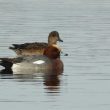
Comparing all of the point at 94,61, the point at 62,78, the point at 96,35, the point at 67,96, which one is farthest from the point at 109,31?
the point at 67,96

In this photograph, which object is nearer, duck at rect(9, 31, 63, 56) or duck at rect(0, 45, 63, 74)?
duck at rect(0, 45, 63, 74)

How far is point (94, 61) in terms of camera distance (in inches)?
972

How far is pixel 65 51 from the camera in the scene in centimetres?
2739

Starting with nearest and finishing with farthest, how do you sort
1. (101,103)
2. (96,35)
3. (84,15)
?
(101,103)
(96,35)
(84,15)

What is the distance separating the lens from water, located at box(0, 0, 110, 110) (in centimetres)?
1814

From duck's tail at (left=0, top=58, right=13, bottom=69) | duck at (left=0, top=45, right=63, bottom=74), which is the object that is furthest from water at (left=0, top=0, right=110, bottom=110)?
duck's tail at (left=0, top=58, right=13, bottom=69)

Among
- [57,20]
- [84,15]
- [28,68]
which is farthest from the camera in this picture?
[84,15]

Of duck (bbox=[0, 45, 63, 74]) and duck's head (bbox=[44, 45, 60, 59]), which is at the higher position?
duck's head (bbox=[44, 45, 60, 59])

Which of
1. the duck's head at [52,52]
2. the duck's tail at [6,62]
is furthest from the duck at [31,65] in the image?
the duck's head at [52,52]

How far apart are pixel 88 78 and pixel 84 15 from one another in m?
20.1

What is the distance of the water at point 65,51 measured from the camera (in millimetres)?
18141

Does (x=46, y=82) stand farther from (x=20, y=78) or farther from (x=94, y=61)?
(x=94, y=61)

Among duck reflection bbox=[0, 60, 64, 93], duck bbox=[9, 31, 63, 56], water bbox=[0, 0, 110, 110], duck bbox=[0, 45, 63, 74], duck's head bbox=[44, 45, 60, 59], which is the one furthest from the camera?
duck bbox=[9, 31, 63, 56]

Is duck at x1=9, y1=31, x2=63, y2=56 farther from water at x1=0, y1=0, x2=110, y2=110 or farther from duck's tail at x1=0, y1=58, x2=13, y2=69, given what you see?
duck's tail at x1=0, y1=58, x2=13, y2=69
